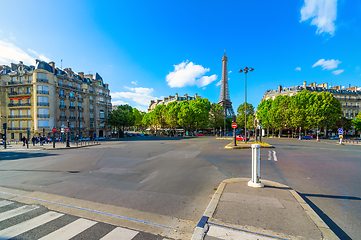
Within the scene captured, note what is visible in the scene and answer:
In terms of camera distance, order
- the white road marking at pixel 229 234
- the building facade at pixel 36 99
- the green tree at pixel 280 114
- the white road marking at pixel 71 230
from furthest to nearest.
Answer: the green tree at pixel 280 114
the building facade at pixel 36 99
the white road marking at pixel 71 230
the white road marking at pixel 229 234

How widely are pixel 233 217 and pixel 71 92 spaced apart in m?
50.7

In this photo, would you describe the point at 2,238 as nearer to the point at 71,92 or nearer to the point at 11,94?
the point at 71,92

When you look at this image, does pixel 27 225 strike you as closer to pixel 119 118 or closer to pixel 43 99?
pixel 43 99

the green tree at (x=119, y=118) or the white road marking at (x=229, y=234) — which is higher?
the green tree at (x=119, y=118)

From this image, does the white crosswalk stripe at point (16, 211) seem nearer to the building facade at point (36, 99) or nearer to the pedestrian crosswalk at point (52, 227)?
the pedestrian crosswalk at point (52, 227)

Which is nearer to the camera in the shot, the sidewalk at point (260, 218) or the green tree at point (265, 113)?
the sidewalk at point (260, 218)

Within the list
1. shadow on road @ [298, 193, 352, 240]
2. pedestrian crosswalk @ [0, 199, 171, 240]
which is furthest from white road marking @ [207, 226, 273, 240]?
shadow on road @ [298, 193, 352, 240]

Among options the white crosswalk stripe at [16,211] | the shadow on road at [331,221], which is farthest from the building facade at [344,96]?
the white crosswalk stripe at [16,211]

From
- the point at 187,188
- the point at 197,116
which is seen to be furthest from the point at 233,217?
the point at 197,116

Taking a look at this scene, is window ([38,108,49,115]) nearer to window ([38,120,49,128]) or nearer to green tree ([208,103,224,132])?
window ([38,120,49,128])

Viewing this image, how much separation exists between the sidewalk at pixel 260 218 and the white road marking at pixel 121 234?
52.5 inches

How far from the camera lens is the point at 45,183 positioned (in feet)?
21.2

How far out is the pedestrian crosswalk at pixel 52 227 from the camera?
3117 millimetres

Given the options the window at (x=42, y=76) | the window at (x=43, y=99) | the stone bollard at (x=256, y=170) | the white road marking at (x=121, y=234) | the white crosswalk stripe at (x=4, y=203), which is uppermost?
the window at (x=42, y=76)
